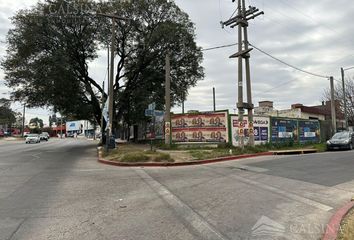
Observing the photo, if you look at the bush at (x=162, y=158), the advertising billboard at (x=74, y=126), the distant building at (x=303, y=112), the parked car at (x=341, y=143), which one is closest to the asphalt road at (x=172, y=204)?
the bush at (x=162, y=158)

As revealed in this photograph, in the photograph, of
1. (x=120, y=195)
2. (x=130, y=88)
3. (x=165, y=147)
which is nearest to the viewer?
(x=120, y=195)

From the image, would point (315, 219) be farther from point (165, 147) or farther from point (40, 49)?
point (40, 49)

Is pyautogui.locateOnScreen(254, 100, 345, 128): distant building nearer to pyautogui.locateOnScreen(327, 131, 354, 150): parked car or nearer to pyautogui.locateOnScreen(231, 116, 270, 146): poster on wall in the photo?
pyautogui.locateOnScreen(327, 131, 354, 150): parked car

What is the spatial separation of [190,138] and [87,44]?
14.1 m

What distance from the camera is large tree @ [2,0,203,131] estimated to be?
94.8ft

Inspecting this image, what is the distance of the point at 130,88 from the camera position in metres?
35.2

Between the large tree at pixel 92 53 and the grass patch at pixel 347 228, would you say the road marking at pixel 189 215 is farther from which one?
the large tree at pixel 92 53

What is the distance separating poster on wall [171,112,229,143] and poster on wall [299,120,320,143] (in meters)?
11.3

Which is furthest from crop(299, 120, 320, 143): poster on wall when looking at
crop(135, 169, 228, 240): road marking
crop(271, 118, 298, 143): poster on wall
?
crop(135, 169, 228, 240): road marking

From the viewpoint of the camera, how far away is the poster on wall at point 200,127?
25.3 metres

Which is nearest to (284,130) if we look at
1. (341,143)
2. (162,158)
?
(341,143)

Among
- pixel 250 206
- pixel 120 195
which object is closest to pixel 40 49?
pixel 120 195

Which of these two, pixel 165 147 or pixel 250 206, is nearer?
pixel 250 206

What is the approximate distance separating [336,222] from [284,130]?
80.8 feet
